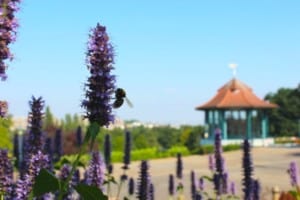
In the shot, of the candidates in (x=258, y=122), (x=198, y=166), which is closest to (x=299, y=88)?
(x=258, y=122)

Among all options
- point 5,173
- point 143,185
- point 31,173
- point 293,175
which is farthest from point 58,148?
point 31,173

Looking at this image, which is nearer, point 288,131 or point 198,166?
point 198,166

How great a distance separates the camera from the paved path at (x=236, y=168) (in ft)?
74.9

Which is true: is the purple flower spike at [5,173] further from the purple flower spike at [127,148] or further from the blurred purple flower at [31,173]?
the purple flower spike at [127,148]

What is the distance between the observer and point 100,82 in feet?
8.91

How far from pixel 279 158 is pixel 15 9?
38.9 meters

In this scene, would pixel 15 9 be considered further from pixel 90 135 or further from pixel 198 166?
pixel 198 166

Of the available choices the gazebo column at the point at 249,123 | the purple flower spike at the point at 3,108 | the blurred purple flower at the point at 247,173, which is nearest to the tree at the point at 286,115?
the gazebo column at the point at 249,123

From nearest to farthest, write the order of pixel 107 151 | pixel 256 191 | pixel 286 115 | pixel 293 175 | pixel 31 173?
pixel 31 173 < pixel 256 191 < pixel 293 175 < pixel 107 151 < pixel 286 115

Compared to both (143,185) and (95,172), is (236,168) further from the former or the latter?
(95,172)

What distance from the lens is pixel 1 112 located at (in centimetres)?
245

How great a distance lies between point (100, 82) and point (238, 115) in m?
51.2

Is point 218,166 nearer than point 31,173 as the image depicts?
No

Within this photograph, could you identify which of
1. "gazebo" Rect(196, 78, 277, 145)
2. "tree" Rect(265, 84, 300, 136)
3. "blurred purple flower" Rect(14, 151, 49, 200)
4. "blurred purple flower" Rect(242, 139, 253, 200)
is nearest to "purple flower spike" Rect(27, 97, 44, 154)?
"blurred purple flower" Rect(14, 151, 49, 200)
